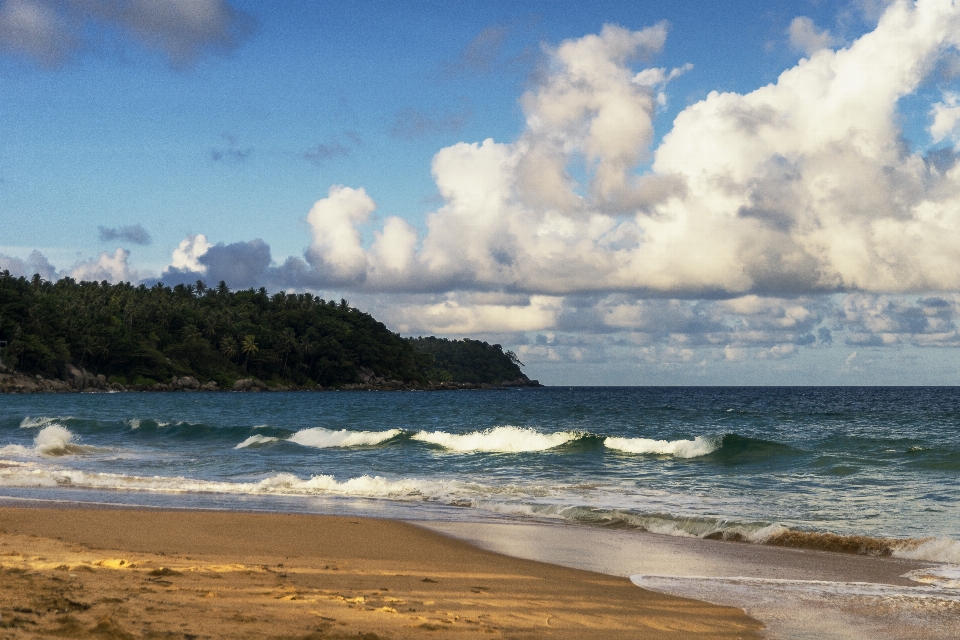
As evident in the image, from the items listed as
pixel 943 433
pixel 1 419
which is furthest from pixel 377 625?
pixel 1 419

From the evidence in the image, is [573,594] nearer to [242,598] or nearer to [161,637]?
[242,598]

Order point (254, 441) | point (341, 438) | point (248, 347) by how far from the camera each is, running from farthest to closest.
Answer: point (248, 347) < point (341, 438) < point (254, 441)

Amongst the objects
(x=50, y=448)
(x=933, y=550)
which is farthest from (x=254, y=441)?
(x=933, y=550)

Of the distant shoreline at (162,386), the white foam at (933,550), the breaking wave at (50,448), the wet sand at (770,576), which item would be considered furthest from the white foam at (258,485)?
the distant shoreline at (162,386)

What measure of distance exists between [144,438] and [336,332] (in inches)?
4679

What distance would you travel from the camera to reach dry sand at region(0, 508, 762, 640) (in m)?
5.59

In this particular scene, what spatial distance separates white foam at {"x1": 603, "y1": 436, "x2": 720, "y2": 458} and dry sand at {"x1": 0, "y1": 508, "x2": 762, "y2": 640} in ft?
63.4

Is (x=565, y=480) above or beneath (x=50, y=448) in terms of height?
beneath

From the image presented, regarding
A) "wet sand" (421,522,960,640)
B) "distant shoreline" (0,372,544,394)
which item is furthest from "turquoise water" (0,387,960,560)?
"distant shoreline" (0,372,544,394)

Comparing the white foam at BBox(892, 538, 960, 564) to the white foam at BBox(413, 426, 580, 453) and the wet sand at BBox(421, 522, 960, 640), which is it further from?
the white foam at BBox(413, 426, 580, 453)

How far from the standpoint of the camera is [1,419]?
4509 centimetres

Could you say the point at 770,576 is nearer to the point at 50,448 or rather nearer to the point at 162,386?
the point at 50,448

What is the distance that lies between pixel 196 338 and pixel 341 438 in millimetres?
107779

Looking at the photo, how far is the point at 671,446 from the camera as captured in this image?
98.6ft
